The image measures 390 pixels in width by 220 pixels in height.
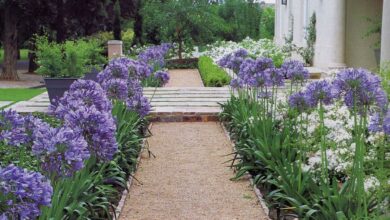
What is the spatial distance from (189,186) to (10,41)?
74.5 feet

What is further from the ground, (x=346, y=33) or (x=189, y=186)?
(x=346, y=33)

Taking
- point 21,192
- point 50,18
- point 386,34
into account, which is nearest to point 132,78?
point 386,34

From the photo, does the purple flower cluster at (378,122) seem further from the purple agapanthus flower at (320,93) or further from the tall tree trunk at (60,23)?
the tall tree trunk at (60,23)

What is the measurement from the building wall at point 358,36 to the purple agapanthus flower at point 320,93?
1480 cm

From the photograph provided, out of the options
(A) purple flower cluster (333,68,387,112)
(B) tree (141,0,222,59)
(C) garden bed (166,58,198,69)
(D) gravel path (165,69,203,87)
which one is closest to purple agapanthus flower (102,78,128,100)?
(A) purple flower cluster (333,68,387,112)

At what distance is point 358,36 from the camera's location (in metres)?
19.4

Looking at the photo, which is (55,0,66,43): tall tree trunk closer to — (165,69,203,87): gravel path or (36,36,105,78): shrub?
(165,69,203,87): gravel path

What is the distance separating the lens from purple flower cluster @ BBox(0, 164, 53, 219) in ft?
8.02

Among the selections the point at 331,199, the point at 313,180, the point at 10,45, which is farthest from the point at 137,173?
the point at 10,45

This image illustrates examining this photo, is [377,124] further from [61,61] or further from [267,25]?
[267,25]

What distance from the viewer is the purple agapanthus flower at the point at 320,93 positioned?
15.9 ft

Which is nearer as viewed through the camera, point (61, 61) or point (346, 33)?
point (61, 61)

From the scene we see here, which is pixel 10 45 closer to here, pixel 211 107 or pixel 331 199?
pixel 211 107

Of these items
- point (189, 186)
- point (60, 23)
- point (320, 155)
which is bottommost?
point (189, 186)
